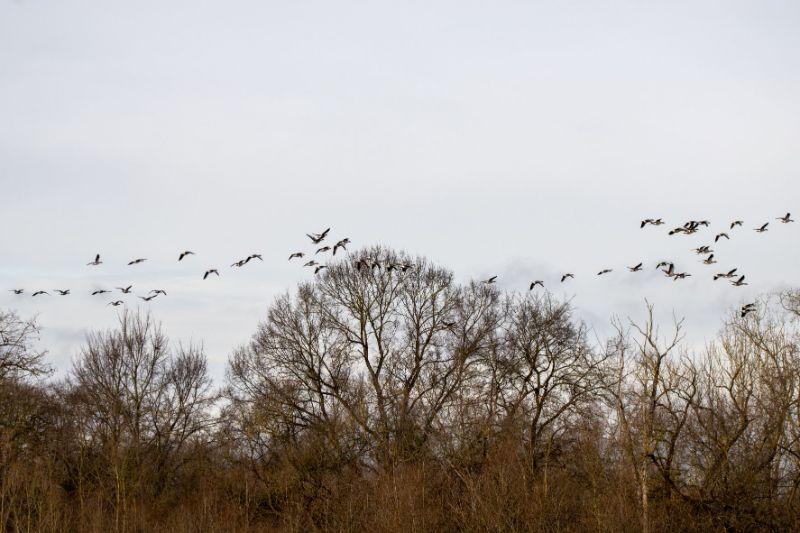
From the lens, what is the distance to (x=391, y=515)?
29.8 meters

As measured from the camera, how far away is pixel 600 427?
108ft

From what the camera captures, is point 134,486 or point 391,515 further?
point 134,486

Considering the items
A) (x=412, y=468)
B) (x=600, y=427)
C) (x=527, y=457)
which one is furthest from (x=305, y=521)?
(x=600, y=427)

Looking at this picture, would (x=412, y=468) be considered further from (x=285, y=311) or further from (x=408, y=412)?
(x=285, y=311)

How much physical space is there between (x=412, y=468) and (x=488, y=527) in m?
6.49

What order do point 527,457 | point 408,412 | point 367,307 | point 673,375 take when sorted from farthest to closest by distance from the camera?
point 367,307 < point 408,412 < point 527,457 < point 673,375

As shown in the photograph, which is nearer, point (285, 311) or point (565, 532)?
point (565, 532)

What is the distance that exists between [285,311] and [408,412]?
944 centimetres

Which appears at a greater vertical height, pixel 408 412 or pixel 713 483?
pixel 408 412

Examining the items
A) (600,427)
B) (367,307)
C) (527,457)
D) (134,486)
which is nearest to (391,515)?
(527,457)

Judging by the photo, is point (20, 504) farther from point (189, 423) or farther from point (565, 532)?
point (565, 532)

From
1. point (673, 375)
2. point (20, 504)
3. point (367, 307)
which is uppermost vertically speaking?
point (367, 307)

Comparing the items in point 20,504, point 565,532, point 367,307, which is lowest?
point 565,532

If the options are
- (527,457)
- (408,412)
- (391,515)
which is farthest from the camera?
(408,412)
